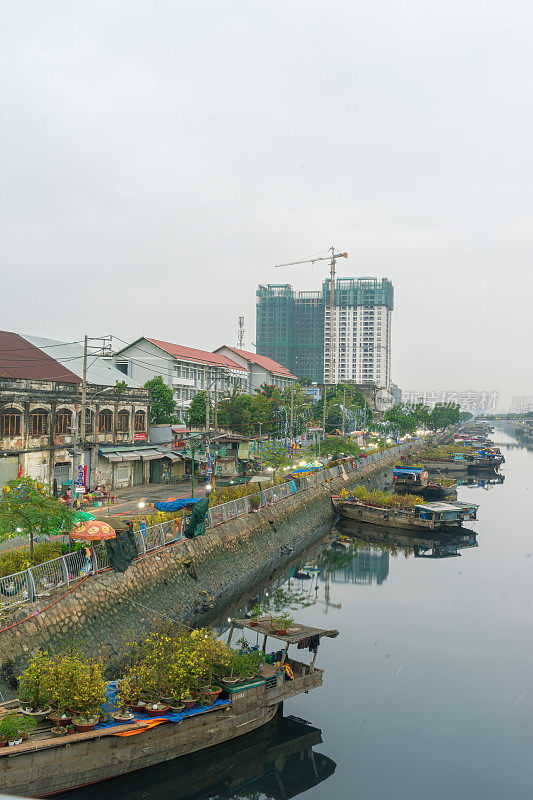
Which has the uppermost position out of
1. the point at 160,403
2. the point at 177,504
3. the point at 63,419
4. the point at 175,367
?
the point at 175,367

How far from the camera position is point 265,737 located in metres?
20.2

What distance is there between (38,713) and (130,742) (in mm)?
2785

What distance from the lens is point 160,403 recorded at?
250 feet

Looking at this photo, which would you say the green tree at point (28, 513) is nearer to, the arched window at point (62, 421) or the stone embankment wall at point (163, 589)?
the stone embankment wall at point (163, 589)

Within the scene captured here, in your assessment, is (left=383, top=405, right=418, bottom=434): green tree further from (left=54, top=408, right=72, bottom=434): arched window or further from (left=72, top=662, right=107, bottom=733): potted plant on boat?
(left=72, top=662, right=107, bottom=733): potted plant on boat

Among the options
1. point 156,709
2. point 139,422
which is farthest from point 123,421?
point 156,709

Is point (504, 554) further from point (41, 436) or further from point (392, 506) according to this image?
point (41, 436)

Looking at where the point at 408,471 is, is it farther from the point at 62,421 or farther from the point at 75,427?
the point at 75,427

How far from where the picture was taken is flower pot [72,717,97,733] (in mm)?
15320

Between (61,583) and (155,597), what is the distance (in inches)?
236

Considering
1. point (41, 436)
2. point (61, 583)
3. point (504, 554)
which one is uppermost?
point (41, 436)

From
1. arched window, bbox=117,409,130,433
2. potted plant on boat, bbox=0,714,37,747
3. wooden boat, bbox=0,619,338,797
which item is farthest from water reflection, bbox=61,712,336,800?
arched window, bbox=117,409,130,433

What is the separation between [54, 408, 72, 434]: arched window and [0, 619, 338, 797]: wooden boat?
105ft

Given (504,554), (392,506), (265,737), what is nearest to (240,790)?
(265,737)
